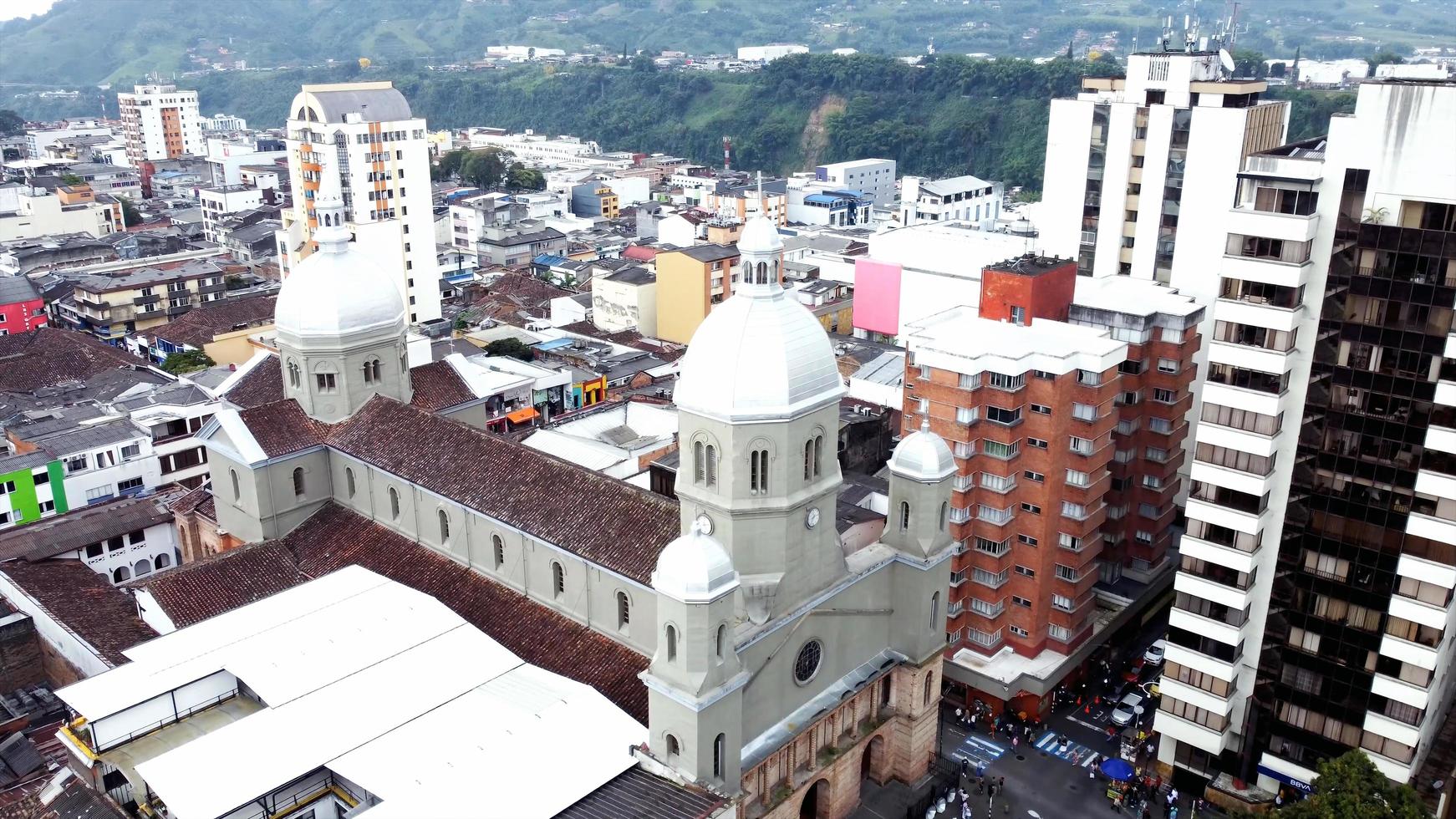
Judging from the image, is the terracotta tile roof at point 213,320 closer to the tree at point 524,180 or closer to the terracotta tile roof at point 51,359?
the terracotta tile roof at point 51,359

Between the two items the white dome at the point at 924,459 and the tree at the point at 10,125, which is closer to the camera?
the white dome at the point at 924,459

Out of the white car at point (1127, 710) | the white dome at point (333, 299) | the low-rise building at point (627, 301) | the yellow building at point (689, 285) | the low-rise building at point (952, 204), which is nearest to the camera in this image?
the white car at point (1127, 710)

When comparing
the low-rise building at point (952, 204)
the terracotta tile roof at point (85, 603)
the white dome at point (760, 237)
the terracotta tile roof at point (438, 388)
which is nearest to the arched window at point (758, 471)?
the white dome at point (760, 237)

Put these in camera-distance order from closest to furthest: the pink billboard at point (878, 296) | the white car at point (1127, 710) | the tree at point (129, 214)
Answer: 1. the white car at point (1127, 710)
2. the pink billboard at point (878, 296)
3. the tree at point (129, 214)

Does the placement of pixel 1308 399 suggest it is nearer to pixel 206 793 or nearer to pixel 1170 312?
pixel 1170 312

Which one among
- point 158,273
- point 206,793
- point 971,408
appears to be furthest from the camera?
point 158,273

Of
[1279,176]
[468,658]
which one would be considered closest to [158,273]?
[468,658]
